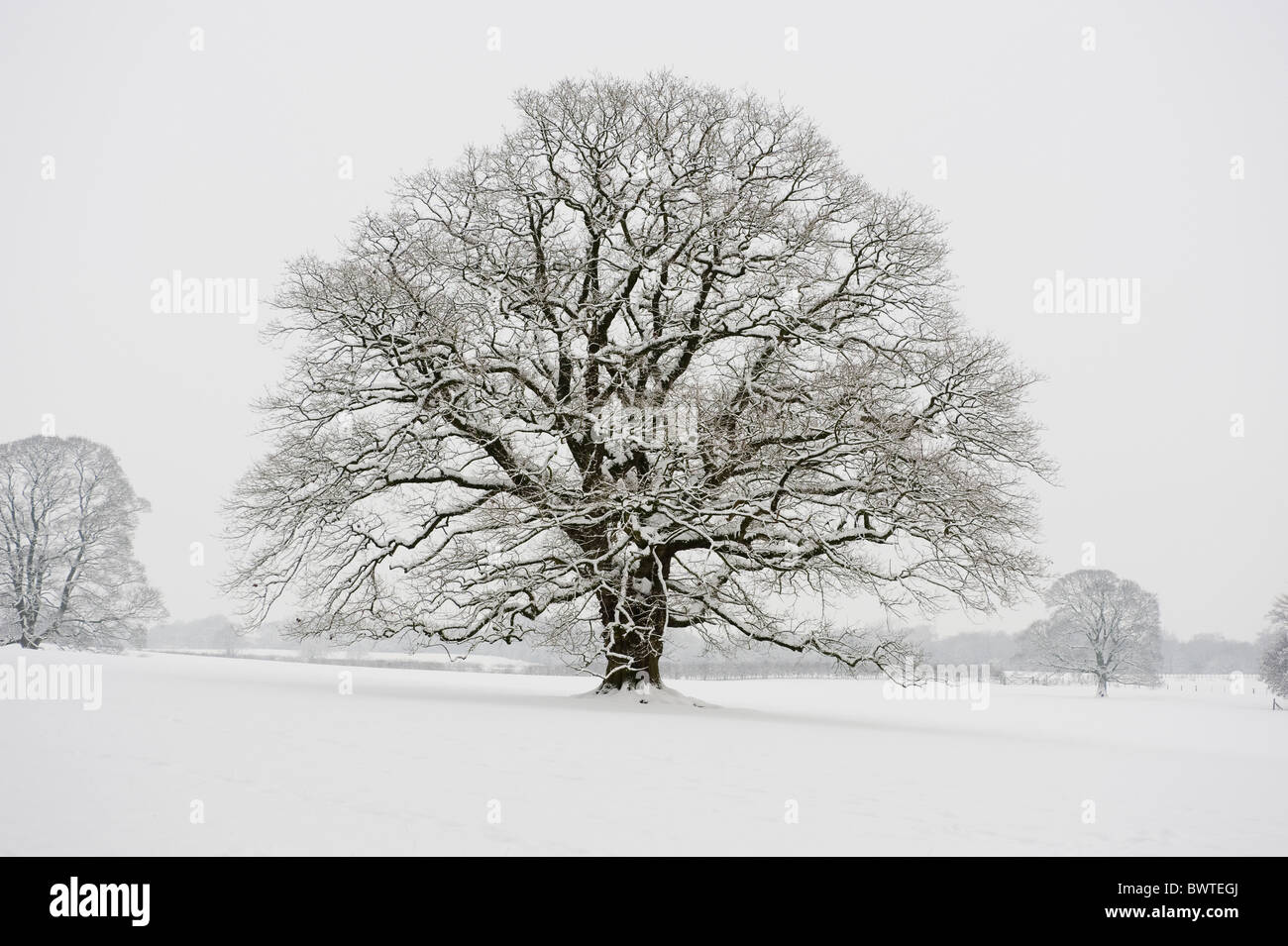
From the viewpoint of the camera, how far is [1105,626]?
53594 mm

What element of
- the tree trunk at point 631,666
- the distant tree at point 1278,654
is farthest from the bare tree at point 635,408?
the distant tree at point 1278,654

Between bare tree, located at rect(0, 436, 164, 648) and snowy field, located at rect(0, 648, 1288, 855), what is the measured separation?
22.7 metres

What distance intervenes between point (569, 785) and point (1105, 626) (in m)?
56.3

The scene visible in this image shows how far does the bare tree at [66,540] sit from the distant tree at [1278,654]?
5245 centimetres

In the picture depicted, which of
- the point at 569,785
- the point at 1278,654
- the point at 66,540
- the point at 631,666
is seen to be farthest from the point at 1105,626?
the point at 66,540

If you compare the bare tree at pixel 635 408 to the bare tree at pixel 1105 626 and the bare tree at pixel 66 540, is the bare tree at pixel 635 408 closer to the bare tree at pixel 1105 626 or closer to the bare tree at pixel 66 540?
the bare tree at pixel 66 540

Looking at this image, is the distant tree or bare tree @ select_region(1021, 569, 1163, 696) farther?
bare tree @ select_region(1021, 569, 1163, 696)

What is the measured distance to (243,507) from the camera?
53.6 ft

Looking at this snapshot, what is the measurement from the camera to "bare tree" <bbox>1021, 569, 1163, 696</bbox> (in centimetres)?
5328

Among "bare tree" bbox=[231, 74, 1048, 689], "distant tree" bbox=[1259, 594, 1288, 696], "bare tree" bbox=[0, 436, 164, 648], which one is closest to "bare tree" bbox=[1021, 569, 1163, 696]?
"distant tree" bbox=[1259, 594, 1288, 696]

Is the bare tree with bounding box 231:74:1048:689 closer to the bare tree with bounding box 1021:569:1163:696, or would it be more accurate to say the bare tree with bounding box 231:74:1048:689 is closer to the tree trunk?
the tree trunk

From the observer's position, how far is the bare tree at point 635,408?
48.0ft
